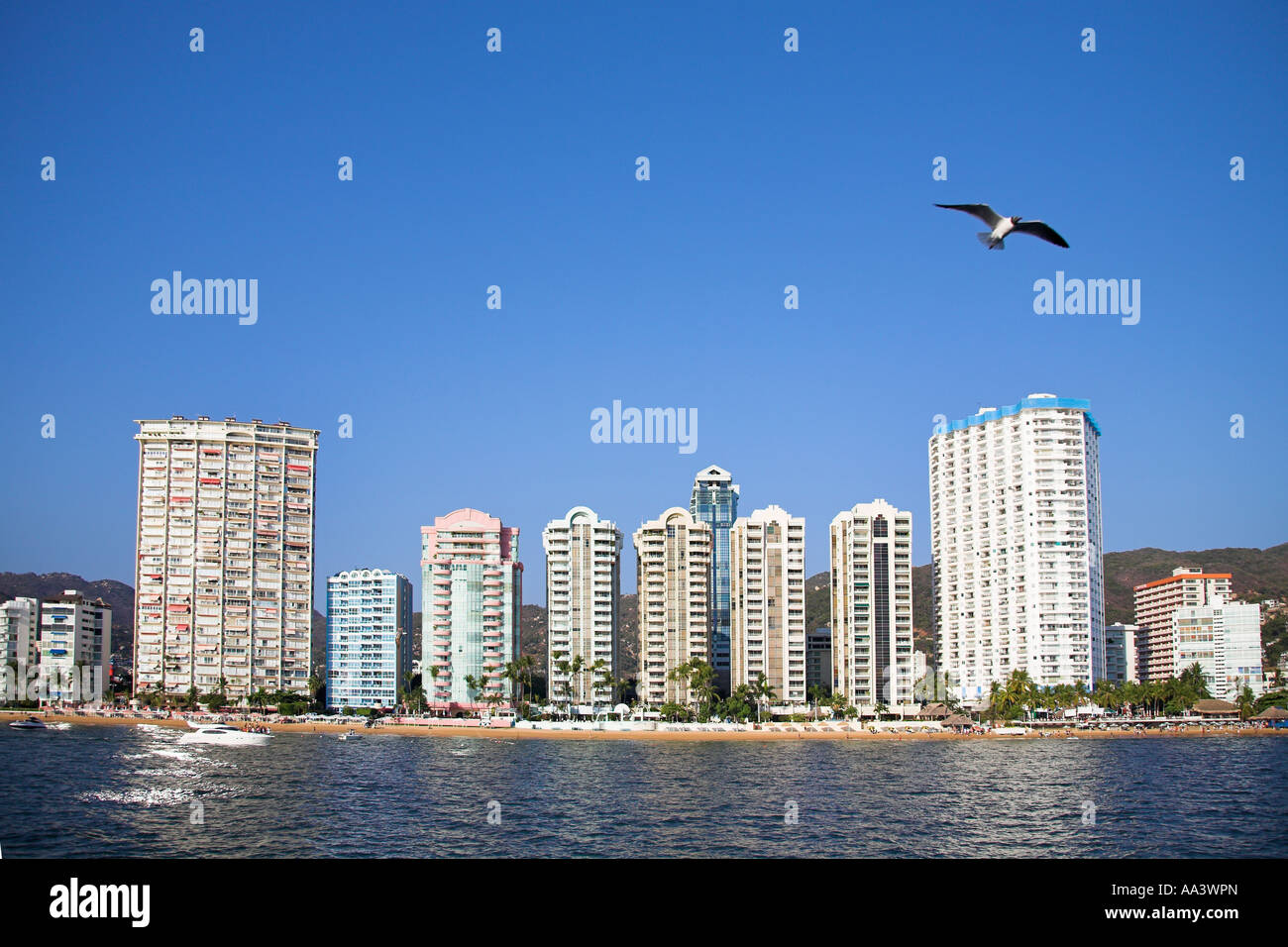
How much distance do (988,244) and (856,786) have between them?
26.1 m

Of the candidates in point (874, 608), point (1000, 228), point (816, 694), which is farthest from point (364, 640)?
point (1000, 228)

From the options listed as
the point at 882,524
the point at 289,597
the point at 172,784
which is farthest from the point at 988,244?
the point at 289,597

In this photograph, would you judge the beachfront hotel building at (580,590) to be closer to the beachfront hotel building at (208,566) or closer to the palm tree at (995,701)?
the beachfront hotel building at (208,566)

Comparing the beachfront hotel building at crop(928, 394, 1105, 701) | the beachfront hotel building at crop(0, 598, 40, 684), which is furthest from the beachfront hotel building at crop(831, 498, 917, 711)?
the beachfront hotel building at crop(0, 598, 40, 684)

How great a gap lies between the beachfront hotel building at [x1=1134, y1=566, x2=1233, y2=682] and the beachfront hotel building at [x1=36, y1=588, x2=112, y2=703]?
9819 cm

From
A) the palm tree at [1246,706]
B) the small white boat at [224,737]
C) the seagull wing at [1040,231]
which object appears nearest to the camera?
the seagull wing at [1040,231]

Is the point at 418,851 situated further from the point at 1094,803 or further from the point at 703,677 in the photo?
the point at 703,677

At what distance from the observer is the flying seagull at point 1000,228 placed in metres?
13.5

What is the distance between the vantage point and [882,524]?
90.2 meters

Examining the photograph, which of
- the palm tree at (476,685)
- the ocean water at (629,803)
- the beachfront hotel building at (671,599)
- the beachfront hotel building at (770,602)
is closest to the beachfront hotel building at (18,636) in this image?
the palm tree at (476,685)

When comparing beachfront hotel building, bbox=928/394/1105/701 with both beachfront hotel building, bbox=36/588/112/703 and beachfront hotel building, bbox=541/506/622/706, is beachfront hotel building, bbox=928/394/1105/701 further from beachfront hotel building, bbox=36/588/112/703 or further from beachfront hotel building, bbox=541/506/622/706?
beachfront hotel building, bbox=36/588/112/703

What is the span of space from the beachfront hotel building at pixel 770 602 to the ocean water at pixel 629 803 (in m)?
30.1

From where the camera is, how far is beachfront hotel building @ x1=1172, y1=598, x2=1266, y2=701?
103 meters

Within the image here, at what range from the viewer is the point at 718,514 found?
101m
